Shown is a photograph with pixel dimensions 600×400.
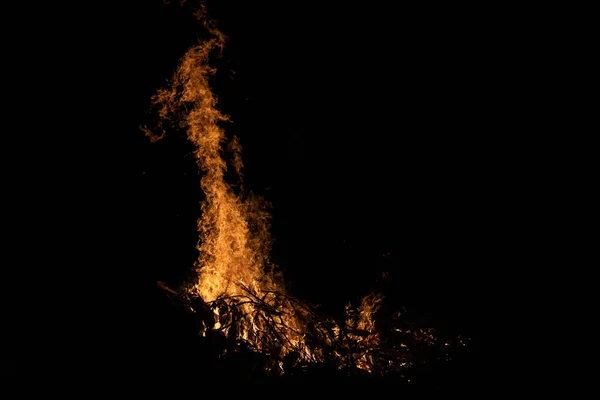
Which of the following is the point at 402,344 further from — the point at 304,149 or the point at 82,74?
the point at 82,74

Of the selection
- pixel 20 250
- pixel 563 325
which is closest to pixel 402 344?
pixel 563 325

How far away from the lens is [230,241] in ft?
12.9

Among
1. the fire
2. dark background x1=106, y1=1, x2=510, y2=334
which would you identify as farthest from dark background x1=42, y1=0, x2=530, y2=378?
the fire

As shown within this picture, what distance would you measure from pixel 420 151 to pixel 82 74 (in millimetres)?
2975

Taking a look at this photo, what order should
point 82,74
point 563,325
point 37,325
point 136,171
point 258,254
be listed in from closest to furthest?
point 37,325
point 563,325
point 82,74
point 136,171
point 258,254

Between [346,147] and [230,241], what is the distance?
1.40m

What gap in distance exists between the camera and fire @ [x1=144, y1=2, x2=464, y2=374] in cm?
320

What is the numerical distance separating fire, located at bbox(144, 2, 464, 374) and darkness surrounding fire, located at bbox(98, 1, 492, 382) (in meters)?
0.11

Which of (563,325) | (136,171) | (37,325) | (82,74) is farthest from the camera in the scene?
(136,171)

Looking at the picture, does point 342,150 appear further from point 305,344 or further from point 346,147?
point 305,344

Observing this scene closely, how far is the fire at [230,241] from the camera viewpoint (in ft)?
10.5

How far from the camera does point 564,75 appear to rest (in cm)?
339

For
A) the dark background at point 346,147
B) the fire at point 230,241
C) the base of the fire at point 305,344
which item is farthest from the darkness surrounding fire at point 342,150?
the base of the fire at point 305,344

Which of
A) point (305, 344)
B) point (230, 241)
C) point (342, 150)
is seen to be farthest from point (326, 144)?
point (305, 344)
